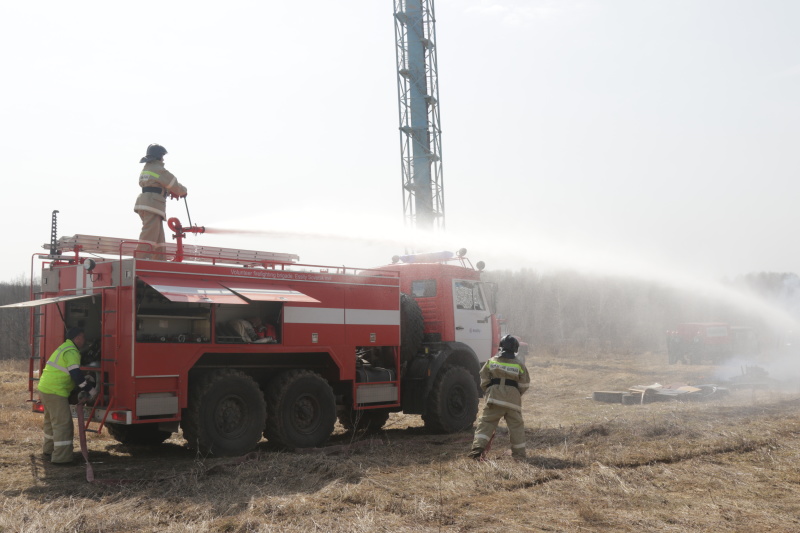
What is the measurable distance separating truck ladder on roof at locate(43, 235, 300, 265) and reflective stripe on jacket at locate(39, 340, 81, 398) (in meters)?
1.36

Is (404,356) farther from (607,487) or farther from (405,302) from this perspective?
(607,487)

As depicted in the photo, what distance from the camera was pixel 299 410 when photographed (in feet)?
34.7

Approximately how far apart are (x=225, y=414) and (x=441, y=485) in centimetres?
353

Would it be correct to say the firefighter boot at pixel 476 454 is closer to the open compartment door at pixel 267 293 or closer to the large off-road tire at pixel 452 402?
the large off-road tire at pixel 452 402

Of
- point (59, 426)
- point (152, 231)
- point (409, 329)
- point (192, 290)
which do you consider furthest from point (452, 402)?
point (59, 426)

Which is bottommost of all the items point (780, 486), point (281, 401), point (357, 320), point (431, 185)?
point (780, 486)

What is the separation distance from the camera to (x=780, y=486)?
726 centimetres

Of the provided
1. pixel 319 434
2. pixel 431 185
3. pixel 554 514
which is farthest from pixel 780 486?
pixel 431 185

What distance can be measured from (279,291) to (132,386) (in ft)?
7.90

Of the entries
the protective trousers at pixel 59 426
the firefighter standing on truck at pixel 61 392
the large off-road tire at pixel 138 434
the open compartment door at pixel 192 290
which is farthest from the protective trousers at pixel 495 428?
the protective trousers at pixel 59 426

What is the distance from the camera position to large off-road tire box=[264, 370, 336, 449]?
10203mm

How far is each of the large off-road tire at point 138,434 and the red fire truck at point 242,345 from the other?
1.0 inches

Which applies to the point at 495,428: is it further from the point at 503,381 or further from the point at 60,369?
the point at 60,369

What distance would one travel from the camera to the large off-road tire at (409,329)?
1246cm
